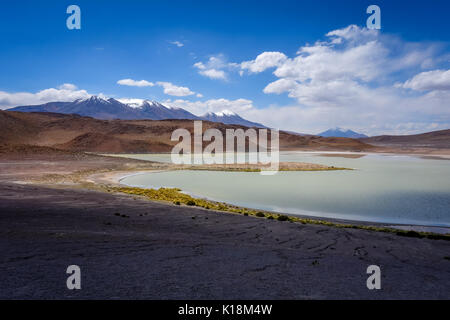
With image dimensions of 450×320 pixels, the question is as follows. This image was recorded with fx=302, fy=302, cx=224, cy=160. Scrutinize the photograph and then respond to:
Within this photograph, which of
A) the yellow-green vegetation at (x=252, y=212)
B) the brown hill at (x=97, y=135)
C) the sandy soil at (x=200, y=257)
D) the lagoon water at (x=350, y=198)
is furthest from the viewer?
the brown hill at (x=97, y=135)

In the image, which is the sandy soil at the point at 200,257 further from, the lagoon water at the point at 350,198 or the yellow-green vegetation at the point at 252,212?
the lagoon water at the point at 350,198

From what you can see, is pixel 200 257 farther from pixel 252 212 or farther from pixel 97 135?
pixel 97 135

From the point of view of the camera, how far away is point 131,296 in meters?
5.32

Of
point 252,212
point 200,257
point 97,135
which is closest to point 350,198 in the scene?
point 252,212

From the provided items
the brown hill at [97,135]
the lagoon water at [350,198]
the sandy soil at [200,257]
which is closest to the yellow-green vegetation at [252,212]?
the sandy soil at [200,257]

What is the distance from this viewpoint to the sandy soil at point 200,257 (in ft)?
18.7

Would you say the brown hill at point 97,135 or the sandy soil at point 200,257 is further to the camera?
the brown hill at point 97,135

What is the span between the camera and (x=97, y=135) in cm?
10269

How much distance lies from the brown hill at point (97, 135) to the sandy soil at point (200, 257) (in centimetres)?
8611

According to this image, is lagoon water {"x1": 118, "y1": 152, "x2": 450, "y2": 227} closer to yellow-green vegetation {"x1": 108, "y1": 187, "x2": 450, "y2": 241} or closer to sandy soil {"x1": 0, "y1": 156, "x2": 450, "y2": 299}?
yellow-green vegetation {"x1": 108, "y1": 187, "x2": 450, "y2": 241}

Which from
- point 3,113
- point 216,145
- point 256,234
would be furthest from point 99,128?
point 256,234

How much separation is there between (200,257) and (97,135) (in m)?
105
